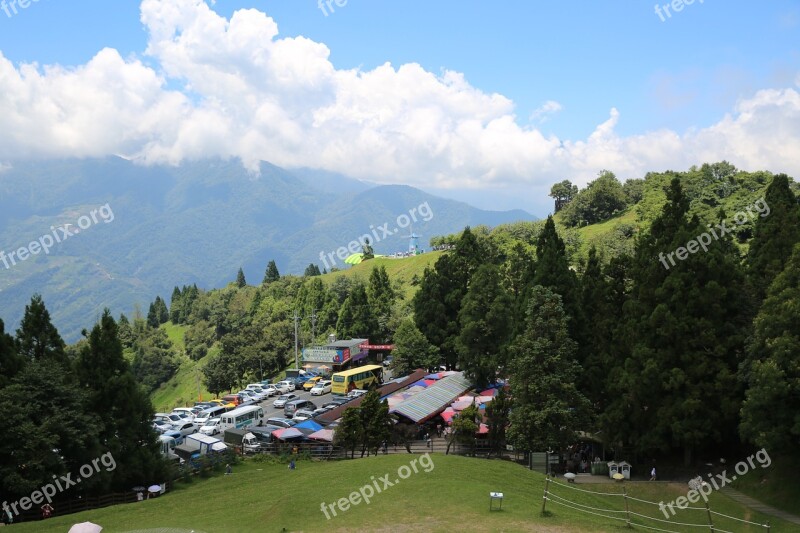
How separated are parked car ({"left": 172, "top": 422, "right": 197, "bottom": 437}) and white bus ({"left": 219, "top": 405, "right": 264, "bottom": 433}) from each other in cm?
224

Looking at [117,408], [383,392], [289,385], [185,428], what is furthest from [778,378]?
[289,385]

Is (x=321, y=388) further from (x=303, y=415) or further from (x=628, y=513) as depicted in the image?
(x=628, y=513)

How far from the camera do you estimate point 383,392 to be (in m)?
48.2

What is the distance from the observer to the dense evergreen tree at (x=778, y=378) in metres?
24.0

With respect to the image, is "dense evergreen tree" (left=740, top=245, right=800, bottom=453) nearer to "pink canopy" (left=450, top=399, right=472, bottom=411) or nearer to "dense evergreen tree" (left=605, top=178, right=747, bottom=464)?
"dense evergreen tree" (left=605, top=178, right=747, bottom=464)

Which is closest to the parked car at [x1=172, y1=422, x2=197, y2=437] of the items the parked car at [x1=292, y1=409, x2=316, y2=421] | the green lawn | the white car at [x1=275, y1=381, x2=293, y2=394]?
the parked car at [x1=292, y1=409, x2=316, y2=421]

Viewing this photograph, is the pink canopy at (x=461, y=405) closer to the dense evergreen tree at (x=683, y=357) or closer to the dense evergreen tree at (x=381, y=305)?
the dense evergreen tree at (x=683, y=357)

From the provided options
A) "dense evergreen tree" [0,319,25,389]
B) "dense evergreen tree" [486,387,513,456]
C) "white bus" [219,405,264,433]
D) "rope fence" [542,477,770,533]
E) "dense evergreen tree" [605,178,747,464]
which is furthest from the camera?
"white bus" [219,405,264,433]

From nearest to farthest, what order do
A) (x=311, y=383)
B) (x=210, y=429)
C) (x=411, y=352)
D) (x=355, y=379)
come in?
(x=210, y=429) → (x=355, y=379) → (x=411, y=352) → (x=311, y=383)

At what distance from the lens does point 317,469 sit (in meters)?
31.2

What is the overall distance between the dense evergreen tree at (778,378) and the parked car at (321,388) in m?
38.9

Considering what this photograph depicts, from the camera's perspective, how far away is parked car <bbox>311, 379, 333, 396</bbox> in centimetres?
5709

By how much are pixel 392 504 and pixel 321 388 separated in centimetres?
3580

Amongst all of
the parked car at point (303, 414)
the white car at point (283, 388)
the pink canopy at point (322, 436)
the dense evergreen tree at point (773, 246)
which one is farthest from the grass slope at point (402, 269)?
the dense evergreen tree at point (773, 246)
